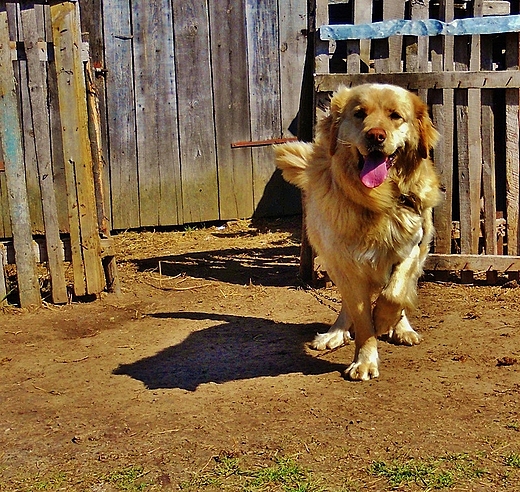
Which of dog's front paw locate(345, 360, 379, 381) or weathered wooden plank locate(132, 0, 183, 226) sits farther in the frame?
weathered wooden plank locate(132, 0, 183, 226)

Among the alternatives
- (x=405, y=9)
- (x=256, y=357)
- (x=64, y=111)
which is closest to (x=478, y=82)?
(x=405, y=9)

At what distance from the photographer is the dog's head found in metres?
4.18

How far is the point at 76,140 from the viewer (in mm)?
5953

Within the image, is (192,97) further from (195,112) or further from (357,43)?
(357,43)

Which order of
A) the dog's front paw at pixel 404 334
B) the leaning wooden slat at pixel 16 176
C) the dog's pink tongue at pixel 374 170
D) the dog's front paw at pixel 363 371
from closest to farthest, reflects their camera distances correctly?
the dog's pink tongue at pixel 374 170 < the dog's front paw at pixel 363 371 < the dog's front paw at pixel 404 334 < the leaning wooden slat at pixel 16 176

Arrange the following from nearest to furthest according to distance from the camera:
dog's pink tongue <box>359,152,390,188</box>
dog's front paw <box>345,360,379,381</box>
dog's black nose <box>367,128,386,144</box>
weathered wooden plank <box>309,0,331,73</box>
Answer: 1. dog's black nose <box>367,128,386,144</box>
2. dog's pink tongue <box>359,152,390,188</box>
3. dog's front paw <box>345,360,379,381</box>
4. weathered wooden plank <box>309,0,331,73</box>

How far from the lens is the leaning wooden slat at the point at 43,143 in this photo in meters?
5.79

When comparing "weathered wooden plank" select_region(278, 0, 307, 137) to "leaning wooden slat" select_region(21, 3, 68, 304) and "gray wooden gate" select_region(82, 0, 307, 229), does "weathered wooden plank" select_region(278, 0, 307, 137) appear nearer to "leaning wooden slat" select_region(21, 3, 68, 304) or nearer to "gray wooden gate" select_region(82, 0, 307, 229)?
"gray wooden gate" select_region(82, 0, 307, 229)

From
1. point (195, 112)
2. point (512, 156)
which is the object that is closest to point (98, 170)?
point (195, 112)

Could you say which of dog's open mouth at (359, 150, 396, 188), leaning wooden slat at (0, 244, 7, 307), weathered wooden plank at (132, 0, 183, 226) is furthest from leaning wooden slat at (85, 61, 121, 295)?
dog's open mouth at (359, 150, 396, 188)

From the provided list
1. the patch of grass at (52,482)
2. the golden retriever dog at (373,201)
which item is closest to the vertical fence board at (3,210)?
the golden retriever dog at (373,201)

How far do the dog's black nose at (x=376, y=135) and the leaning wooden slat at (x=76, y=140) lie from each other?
2.66 metres

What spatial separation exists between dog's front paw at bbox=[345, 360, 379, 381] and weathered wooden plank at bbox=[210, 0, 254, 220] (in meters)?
4.74

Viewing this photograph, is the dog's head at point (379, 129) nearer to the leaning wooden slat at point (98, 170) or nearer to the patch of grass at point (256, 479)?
the patch of grass at point (256, 479)
